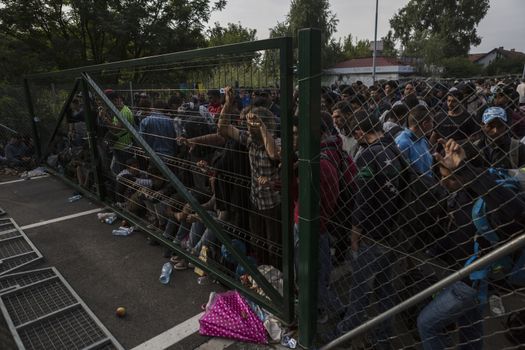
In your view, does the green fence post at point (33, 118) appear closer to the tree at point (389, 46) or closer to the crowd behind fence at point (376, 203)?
the crowd behind fence at point (376, 203)

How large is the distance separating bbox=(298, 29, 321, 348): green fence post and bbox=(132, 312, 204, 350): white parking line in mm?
964

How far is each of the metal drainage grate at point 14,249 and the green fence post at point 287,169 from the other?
3180 mm

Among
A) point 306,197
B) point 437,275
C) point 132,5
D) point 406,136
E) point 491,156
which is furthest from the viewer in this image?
point 132,5

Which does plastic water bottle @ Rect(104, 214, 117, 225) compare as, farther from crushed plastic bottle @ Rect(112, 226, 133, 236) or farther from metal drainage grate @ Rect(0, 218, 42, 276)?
metal drainage grate @ Rect(0, 218, 42, 276)

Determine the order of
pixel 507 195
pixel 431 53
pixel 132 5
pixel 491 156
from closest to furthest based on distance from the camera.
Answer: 1. pixel 507 195
2. pixel 491 156
3. pixel 132 5
4. pixel 431 53

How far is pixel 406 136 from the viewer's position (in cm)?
344

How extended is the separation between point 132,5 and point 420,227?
20636 millimetres

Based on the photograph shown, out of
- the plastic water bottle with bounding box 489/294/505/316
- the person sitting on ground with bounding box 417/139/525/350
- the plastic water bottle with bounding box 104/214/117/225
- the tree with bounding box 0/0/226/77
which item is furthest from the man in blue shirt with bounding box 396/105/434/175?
the tree with bounding box 0/0/226/77

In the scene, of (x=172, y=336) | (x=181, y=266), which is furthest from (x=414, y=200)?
(x=181, y=266)

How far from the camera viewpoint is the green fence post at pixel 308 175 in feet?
6.61

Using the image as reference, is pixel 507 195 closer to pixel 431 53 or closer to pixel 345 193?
pixel 345 193

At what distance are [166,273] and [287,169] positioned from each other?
2.11 meters

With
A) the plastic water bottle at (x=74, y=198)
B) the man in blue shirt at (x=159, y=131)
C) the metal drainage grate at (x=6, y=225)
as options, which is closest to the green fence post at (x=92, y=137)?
the plastic water bottle at (x=74, y=198)

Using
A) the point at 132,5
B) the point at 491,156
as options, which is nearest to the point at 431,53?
the point at 132,5
